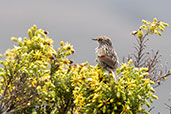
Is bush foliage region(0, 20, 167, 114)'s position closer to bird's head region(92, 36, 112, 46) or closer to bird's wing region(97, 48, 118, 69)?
bird's wing region(97, 48, 118, 69)

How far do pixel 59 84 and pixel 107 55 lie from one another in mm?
1597

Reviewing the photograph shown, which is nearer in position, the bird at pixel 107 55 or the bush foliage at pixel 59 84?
the bush foliage at pixel 59 84

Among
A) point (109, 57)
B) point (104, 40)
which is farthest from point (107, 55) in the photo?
point (104, 40)

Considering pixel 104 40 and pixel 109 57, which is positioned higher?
pixel 104 40

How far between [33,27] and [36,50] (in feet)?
2.25

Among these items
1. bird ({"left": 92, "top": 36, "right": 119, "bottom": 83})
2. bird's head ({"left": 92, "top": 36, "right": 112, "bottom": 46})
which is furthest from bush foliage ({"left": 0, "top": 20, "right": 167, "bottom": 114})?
bird's head ({"left": 92, "top": 36, "right": 112, "bottom": 46})

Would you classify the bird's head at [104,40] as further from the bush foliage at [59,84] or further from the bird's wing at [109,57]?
the bush foliage at [59,84]

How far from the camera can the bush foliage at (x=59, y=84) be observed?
739 cm

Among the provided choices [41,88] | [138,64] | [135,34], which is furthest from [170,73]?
[41,88]

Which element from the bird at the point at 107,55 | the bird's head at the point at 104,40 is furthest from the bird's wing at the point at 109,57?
the bird's head at the point at 104,40

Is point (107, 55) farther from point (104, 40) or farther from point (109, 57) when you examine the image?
point (104, 40)

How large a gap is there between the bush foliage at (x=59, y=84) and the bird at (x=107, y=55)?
19 cm

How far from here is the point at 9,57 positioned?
27.9 feet

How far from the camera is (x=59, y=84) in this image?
8.73 m
